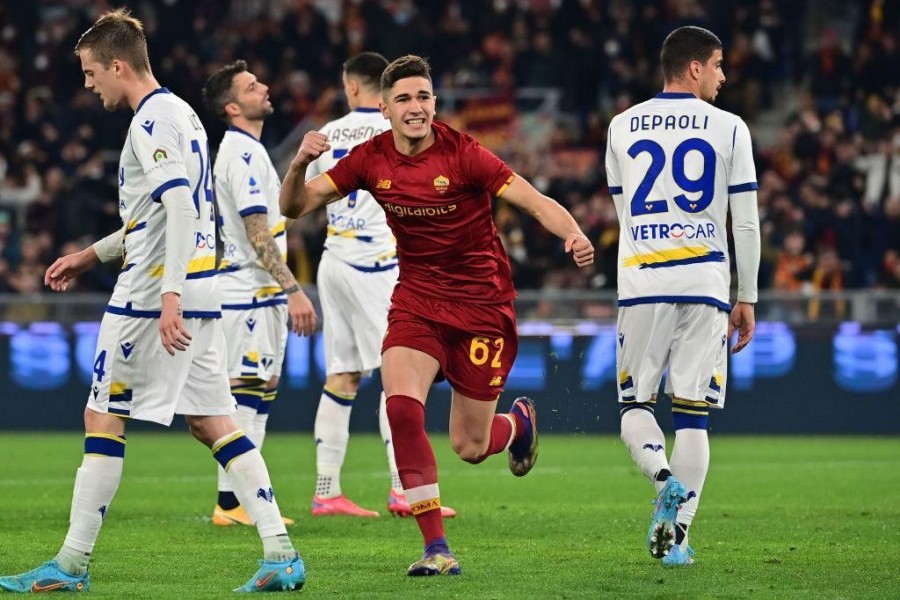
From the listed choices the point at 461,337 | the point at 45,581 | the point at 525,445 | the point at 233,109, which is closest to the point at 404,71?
the point at 461,337

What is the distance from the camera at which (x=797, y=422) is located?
1689 centimetres

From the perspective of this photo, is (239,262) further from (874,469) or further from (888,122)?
(888,122)

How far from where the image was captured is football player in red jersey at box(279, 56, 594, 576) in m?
6.80

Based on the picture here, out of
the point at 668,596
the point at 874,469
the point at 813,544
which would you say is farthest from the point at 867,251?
the point at 668,596

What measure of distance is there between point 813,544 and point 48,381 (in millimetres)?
11668

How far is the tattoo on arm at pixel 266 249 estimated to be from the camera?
854 centimetres

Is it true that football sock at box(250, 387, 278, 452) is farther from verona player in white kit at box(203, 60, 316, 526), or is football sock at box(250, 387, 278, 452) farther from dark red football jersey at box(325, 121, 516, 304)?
dark red football jersey at box(325, 121, 516, 304)

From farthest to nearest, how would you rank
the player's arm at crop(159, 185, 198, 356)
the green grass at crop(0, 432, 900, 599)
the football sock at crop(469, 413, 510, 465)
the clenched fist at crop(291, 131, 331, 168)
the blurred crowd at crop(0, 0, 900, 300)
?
the blurred crowd at crop(0, 0, 900, 300), the football sock at crop(469, 413, 510, 465), the clenched fist at crop(291, 131, 331, 168), the green grass at crop(0, 432, 900, 599), the player's arm at crop(159, 185, 198, 356)

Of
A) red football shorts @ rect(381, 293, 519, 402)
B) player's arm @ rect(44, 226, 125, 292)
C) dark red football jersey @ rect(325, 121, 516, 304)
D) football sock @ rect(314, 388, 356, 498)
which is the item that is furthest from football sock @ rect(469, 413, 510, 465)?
football sock @ rect(314, 388, 356, 498)

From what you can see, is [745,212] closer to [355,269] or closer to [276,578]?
[276,578]

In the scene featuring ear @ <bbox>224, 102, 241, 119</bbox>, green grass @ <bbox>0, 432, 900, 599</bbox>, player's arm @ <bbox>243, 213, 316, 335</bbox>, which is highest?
ear @ <bbox>224, 102, 241, 119</bbox>

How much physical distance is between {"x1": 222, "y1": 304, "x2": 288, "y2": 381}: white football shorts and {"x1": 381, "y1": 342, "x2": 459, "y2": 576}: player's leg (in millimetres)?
2766

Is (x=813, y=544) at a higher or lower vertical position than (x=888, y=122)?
lower

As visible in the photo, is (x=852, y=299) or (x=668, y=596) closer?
(x=668, y=596)
